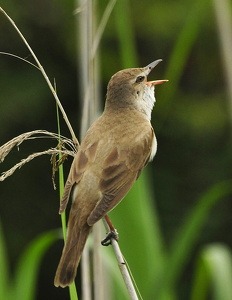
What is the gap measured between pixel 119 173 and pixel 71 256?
1.91 ft

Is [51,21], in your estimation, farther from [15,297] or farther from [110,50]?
[15,297]

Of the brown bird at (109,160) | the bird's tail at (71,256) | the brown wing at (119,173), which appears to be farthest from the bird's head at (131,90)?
the bird's tail at (71,256)

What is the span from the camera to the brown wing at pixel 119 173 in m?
3.44

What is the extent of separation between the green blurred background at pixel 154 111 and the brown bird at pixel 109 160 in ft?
15.8

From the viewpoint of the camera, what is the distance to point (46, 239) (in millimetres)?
3678

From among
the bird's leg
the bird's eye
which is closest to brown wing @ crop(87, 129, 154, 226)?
the bird's leg

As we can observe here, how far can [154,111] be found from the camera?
9.61 m

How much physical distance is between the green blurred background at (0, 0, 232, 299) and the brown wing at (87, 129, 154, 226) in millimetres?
5238

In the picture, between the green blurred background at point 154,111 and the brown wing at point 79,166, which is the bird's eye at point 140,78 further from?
the green blurred background at point 154,111

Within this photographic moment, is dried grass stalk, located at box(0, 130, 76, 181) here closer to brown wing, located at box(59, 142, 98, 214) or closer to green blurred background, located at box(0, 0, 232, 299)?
brown wing, located at box(59, 142, 98, 214)

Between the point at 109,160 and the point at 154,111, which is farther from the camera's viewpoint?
the point at 154,111

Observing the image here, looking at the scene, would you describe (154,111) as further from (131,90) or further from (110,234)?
(110,234)

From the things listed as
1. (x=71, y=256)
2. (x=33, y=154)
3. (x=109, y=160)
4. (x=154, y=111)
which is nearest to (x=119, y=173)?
(x=109, y=160)

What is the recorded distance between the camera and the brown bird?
3350 millimetres
